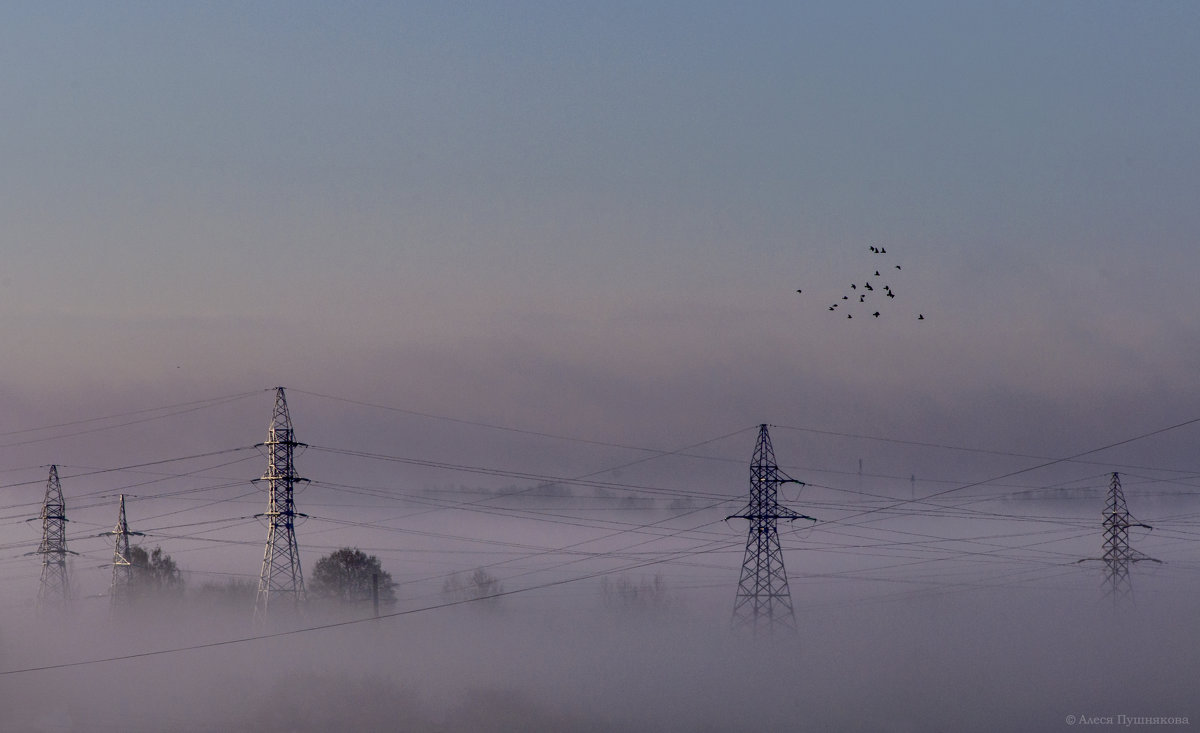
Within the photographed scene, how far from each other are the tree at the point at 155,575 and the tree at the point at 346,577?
19.0 m

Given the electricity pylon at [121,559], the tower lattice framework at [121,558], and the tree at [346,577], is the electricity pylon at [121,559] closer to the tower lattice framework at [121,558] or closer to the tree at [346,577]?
the tower lattice framework at [121,558]

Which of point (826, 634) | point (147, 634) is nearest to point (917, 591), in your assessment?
point (826, 634)

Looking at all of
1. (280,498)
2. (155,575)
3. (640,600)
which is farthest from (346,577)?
(280,498)

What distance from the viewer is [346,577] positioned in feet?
530

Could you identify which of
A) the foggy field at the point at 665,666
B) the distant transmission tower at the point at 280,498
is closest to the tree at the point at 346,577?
the foggy field at the point at 665,666

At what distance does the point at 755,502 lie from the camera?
312 ft

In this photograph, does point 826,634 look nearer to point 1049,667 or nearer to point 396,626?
point 1049,667

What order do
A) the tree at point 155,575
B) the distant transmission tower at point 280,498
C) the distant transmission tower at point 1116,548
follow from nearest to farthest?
the distant transmission tower at point 280,498 → the distant transmission tower at point 1116,548 → the tree at point 155,575

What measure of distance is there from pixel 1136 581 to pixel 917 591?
33.9 metres

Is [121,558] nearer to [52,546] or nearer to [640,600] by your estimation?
[52,546]

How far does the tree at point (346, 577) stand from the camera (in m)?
158

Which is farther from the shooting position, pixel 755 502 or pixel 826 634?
pixel 826 634

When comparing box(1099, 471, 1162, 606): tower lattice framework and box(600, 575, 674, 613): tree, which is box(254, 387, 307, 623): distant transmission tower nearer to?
box(1099, 471, 1162, 606): tower lattice framework

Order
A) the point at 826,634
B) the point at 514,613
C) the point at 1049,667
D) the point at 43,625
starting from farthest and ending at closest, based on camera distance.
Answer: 1. the point at 514,613
2. the point at 826,634
3. the point at 1049,667
4. the point at 43,625
